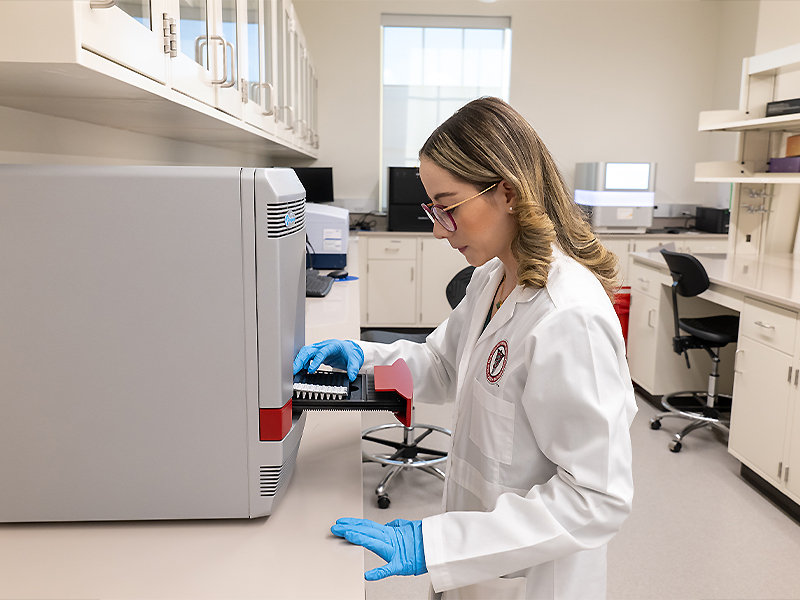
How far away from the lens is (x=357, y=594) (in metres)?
0.74

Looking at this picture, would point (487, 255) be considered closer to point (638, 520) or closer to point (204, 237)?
point (204, 237)

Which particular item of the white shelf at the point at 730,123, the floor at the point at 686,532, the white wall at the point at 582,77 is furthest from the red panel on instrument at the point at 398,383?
the white wall at the point at 582,77

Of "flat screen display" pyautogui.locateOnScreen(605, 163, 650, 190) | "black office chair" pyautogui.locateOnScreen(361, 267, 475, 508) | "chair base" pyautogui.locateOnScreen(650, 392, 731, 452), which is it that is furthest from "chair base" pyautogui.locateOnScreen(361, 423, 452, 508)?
"flat screen display" pyautogui.locateOnScreen(605, 163, 650, 190)

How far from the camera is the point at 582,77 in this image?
525 cm

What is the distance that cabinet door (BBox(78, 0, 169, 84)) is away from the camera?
71 centimetres

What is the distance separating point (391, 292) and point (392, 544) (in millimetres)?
4132

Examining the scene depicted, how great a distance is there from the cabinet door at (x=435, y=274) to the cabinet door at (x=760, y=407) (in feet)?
8.13

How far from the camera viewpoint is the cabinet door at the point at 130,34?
707mm

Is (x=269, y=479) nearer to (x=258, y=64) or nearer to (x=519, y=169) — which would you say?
(x=519, y=169)

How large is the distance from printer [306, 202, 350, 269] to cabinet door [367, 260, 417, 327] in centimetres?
166

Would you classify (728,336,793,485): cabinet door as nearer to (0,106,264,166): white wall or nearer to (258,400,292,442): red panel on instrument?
(258,400,292,442): red panel on instrument

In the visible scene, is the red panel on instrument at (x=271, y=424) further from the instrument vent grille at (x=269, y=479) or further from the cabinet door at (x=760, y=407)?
the cabinet door at (x=760, y=407)

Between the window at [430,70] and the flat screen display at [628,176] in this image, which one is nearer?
the flat screen display at [628,176]

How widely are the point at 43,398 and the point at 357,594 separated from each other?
18.8 inches
